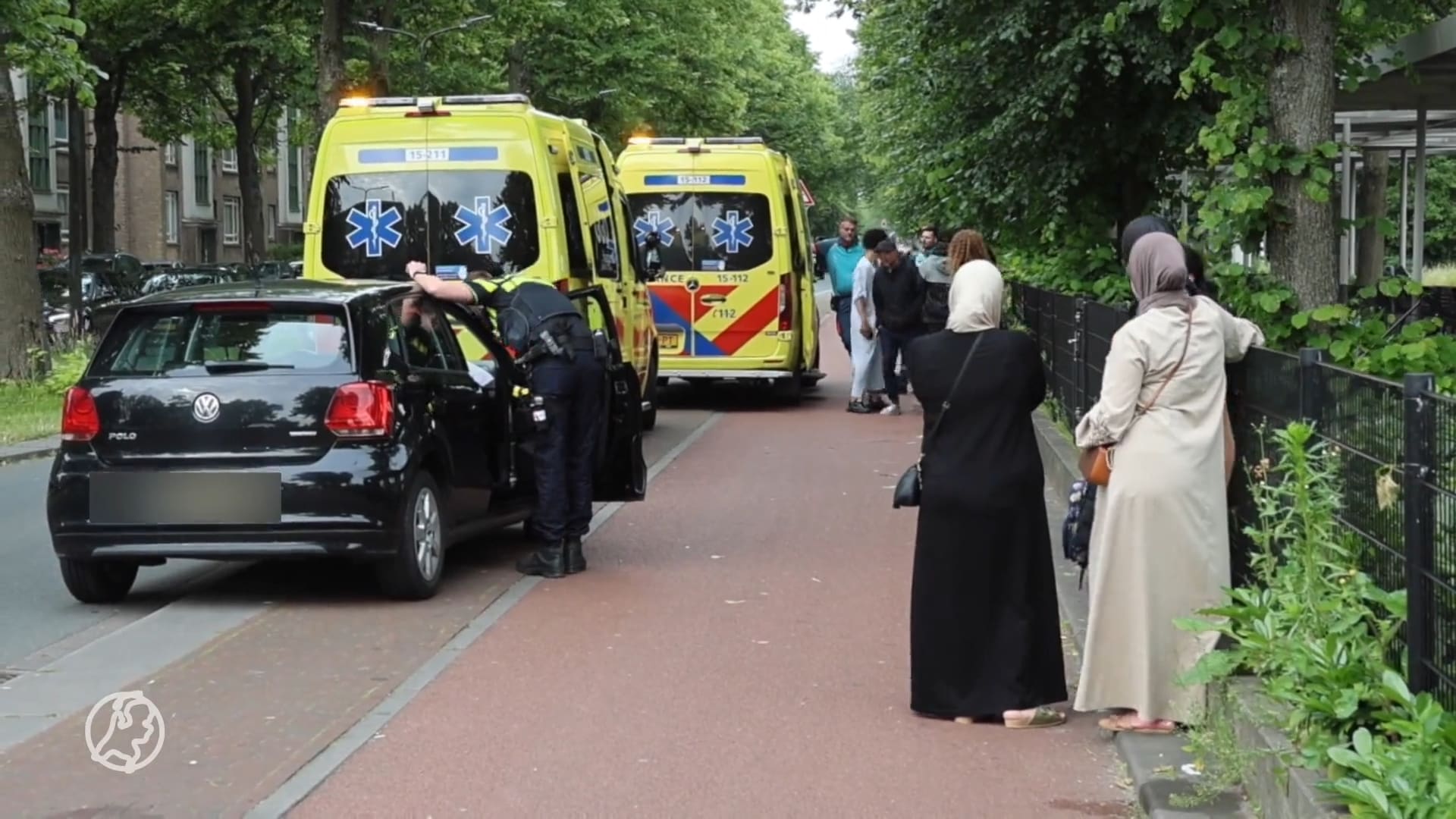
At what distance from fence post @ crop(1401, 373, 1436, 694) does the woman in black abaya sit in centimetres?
202

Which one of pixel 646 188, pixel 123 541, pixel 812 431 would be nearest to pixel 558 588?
pixel 123 541

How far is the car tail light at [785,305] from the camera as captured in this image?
20.3 meters

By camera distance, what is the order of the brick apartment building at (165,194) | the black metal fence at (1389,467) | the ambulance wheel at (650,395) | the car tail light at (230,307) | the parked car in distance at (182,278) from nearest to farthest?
the black metal fence at (1389,467), the car tail light at (230,307), the ambulance wheel at (650,395), the parked car in distance at (182,278), the brick apartment building at (165,194)

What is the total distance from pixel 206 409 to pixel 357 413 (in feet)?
2.33

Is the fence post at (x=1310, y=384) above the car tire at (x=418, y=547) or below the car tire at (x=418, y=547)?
above

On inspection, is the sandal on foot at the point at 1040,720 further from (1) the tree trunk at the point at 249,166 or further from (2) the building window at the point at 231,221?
(2) the building window at the point at 231,221

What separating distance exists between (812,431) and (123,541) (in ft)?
33.5

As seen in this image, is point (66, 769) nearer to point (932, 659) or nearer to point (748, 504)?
point (932, 659)

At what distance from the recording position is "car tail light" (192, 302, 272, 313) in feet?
30.1

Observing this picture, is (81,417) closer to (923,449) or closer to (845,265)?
(923,449)

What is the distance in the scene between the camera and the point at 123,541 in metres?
8.93

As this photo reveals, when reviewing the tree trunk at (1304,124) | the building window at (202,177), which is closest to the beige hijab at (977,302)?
the tree trunk at (1304,124)

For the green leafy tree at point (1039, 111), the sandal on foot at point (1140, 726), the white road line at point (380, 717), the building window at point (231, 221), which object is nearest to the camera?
the white road line at point (380, 717)

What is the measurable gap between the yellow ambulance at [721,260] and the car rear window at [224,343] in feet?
36.4
